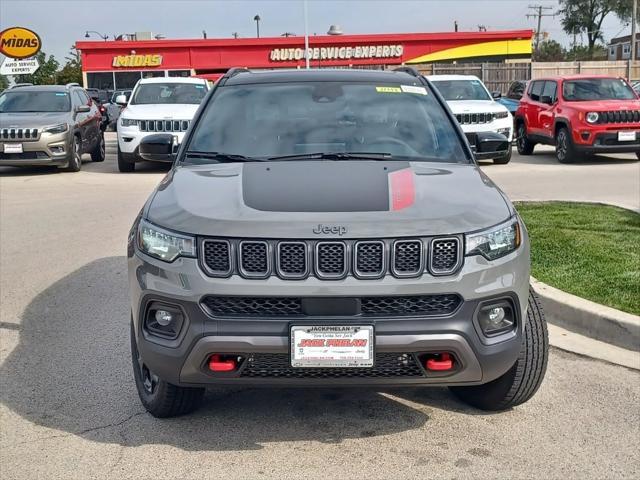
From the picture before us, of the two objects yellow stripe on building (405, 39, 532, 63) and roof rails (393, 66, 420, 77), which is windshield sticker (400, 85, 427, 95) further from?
yellow stripe on building (405, 39, 532, 63)

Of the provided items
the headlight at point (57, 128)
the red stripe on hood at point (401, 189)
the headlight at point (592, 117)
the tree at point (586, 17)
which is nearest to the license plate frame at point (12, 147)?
the headlight at point (57, 128)

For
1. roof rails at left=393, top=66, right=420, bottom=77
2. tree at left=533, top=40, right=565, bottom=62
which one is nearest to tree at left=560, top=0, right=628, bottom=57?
tree at left=533, top=40, right=565, bottom=62

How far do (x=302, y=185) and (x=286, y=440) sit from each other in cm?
122

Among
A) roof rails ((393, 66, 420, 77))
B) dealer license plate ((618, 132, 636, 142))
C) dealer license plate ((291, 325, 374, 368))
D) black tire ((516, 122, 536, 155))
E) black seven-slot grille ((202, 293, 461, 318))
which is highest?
roof rails ((393, 66, 420, 77))

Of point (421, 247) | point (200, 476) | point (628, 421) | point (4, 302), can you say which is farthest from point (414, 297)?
point (4, 302)

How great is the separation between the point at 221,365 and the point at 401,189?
116 centimetres

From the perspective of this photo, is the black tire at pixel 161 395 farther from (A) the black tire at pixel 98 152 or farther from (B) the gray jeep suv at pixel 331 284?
(A) the black tire at pixel 98 152

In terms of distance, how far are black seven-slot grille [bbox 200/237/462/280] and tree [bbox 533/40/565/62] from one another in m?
84.0

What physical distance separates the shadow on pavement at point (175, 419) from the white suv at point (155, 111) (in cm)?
988

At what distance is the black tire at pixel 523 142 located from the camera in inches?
736

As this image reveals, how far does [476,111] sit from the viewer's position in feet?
52.7

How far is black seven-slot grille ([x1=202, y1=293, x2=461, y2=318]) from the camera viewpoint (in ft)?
11.1

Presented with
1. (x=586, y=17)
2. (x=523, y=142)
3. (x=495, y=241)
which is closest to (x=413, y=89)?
(x=495, y=241)

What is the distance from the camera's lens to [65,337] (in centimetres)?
557
